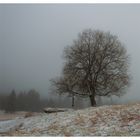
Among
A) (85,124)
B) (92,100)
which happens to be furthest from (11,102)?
(85,124)

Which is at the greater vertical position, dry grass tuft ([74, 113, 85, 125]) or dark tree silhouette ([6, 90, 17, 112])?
dark tree silhouette ([6, 90, 17, 112])

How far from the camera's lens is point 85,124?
10.2 meters

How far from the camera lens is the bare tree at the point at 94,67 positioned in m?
14.9

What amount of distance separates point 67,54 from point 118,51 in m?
2.13

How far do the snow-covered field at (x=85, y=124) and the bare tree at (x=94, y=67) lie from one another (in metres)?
2.83

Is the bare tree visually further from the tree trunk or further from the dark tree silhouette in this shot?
the dark tree silhouette

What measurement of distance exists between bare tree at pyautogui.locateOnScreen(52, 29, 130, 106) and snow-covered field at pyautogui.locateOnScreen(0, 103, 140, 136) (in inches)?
111

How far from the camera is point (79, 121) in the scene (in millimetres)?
10539

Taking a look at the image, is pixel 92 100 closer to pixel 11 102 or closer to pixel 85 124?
pixel 11 102

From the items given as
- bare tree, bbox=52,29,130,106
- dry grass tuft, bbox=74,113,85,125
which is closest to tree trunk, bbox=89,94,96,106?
bare tree, bbox=52,29,130,106

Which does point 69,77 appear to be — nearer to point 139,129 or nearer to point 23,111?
point 23,111

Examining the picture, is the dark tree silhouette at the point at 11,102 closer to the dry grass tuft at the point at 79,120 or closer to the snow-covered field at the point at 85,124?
the snow-covered field at the point at 85,124

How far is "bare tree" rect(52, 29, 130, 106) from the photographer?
1489 cm

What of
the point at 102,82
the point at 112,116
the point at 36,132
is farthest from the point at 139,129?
the point at 102,82
